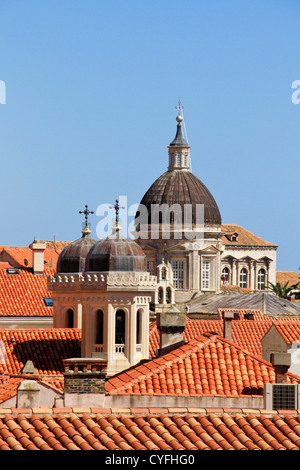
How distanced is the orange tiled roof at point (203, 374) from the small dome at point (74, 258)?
20.4 metres

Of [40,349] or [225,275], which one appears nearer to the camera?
[40,349]

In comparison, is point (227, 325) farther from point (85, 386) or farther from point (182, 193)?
point (182, 193)

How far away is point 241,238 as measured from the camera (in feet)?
567

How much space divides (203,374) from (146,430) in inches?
371

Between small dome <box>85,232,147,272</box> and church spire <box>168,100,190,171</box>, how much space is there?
95082 millimetres

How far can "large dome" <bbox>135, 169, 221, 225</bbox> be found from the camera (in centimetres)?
14312

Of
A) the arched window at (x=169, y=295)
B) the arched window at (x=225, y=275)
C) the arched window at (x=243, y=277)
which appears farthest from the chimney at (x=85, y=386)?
the arched window at (x=243, y=277)

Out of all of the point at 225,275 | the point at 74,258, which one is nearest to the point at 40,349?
the point at 74,258

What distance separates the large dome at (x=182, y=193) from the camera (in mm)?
143125

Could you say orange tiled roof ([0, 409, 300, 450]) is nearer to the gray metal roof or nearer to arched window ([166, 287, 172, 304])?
the gray metal roof
